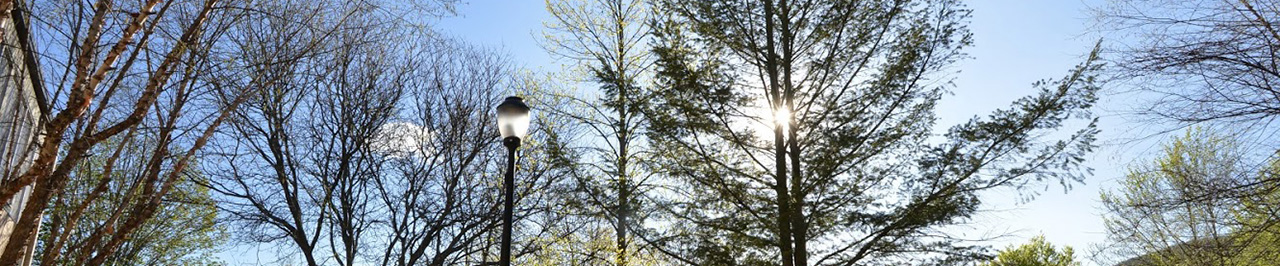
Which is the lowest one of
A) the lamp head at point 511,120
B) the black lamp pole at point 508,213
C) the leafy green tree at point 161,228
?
the black lamp pole at point 508,213

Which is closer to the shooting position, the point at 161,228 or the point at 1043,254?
the point at 161,228

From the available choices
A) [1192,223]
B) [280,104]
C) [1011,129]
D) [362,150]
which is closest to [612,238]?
[362,150]

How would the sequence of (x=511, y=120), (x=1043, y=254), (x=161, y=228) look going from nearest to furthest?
(x=511, y=120) < (x=161, y=228) < (x=1043, y=254)

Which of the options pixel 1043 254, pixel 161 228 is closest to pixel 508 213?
pixel 161 228

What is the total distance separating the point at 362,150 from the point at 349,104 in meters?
0.65

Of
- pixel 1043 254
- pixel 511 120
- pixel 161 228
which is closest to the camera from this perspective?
pixel 511 120

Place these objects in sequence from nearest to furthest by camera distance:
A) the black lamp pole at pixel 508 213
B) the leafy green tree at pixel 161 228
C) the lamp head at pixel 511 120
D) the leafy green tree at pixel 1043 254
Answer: the black lamp pole at pixel 508 213 < the lamp head at pixel 511 120 < the leafy green tree at pixel 161 228 < the leafy green tree at pixel 1043 254

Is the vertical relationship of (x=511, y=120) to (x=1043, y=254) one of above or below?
below

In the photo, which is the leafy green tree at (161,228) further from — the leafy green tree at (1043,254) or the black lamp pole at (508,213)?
the leafy green tree at (1043,254)

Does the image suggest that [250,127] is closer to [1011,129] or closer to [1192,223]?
[1011,129]

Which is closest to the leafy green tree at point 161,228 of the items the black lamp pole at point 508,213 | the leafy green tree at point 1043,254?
the black lamp pole at point 508,213

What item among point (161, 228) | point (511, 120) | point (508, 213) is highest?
point (161, 228)

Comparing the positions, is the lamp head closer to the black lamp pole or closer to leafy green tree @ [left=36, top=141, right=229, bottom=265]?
the black lamp pole

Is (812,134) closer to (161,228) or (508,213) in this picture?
(508,213)
